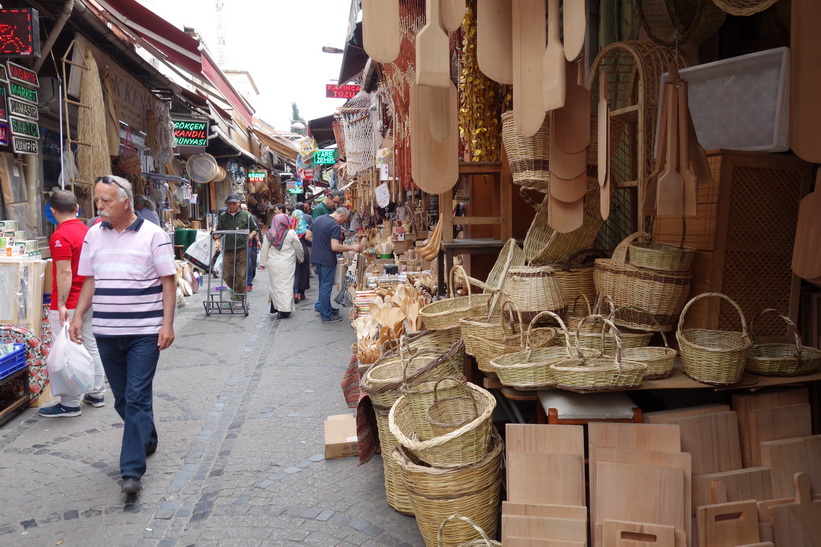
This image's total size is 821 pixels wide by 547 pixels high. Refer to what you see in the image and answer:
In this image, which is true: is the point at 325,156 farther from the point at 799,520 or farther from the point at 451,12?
the point at 451,12

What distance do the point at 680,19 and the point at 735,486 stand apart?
2.56 m

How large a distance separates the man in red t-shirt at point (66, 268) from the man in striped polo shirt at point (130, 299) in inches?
44.7

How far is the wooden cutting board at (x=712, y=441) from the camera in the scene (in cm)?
268

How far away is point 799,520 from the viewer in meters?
2.51

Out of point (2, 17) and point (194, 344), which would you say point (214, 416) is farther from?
point (2, 17)

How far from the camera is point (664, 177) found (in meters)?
2.43

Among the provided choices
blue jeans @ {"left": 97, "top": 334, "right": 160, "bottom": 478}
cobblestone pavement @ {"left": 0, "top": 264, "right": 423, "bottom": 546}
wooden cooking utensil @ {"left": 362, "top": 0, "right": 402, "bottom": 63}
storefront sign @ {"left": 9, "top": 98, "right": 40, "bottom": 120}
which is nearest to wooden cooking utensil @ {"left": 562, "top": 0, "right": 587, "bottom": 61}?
wooden cooking utensil @ {"left": 362, "top": 0, "right": 402, "bottom": 63}

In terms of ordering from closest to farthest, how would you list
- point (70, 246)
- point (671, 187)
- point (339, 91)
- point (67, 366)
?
point (671, 187), point (67, 366), point (70, 246), point (339, 91)

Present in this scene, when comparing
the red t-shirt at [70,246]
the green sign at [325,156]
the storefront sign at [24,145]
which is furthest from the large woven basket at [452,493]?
the green sign at [325,156]

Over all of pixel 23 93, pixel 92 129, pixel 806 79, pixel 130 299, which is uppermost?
pixel 23 93

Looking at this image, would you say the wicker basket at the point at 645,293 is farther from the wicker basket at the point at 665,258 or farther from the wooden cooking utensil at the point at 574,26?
the wooden cooking utensil at the point at 574,26

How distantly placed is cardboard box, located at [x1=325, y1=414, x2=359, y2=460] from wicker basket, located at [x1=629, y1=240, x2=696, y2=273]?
2139mm

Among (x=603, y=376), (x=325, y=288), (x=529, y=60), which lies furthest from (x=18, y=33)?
(x=603, y=376)

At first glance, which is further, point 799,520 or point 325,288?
Answer: point 325,288
